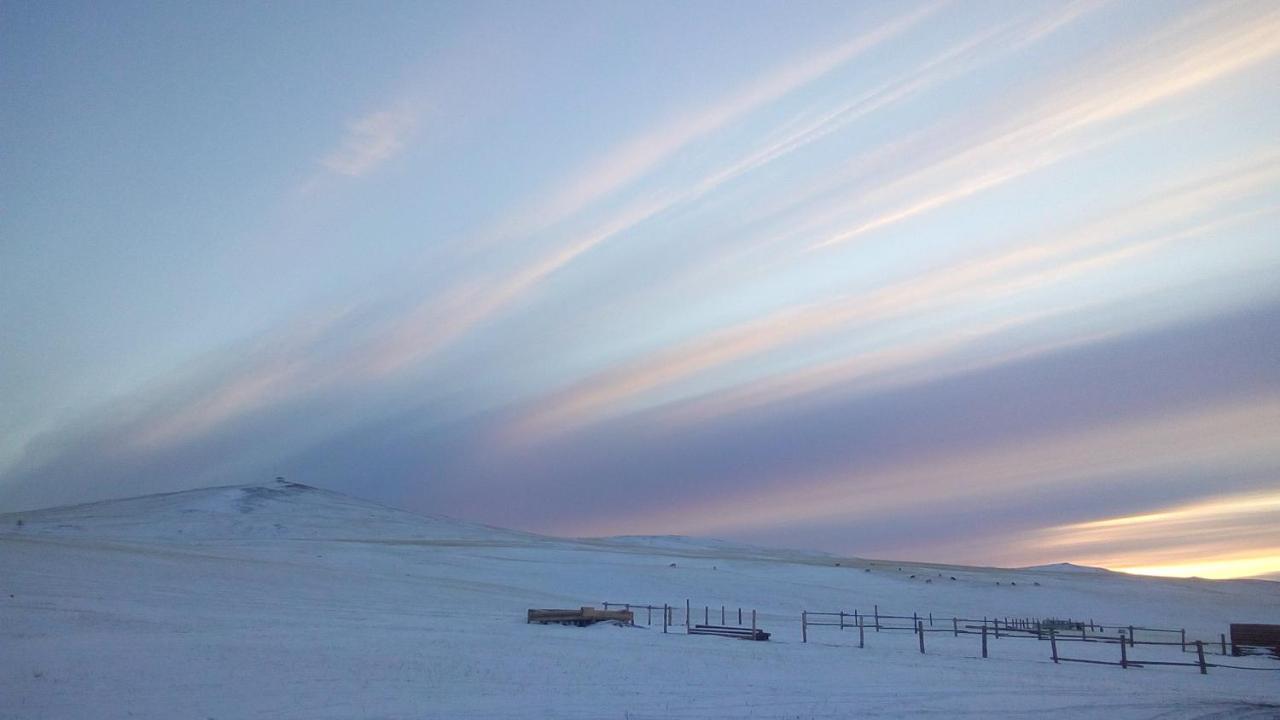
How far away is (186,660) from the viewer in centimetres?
2475

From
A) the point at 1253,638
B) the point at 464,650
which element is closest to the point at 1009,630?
the point at 1253,638

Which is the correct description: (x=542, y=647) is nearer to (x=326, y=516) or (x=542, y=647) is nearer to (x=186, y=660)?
(x=186, y=660)

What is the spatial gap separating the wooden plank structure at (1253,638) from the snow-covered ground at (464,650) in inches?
115

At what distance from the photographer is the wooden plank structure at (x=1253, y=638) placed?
139 feet

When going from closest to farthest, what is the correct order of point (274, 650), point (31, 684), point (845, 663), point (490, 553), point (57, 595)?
point (31, 684) < point (274, 650) < point (845, 663) < point (57, 595) < point (490, 553)

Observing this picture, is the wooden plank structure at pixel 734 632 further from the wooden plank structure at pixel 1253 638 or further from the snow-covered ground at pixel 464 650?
the wooden plank structure at pixel 1253 638

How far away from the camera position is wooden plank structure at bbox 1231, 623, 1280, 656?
42.2 metres

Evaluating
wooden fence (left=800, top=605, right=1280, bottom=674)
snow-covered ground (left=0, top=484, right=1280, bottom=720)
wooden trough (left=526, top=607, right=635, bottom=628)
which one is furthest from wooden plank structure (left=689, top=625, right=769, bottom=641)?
wooden trough (left=526, top=607, right=635, bottom=628)

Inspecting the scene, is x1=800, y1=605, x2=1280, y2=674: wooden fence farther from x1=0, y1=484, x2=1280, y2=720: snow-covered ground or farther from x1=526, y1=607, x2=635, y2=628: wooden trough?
x1=526, y1=607, x2=635, y2=628: wooden trough

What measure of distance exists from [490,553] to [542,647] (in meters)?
41.7

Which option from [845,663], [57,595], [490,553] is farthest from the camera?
[490,553]

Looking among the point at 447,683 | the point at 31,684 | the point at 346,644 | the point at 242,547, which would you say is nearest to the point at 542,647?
the point at 346,644

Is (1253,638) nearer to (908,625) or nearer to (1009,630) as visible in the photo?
(1009,630)

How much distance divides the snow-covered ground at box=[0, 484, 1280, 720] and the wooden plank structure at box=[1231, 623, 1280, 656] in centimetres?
293
